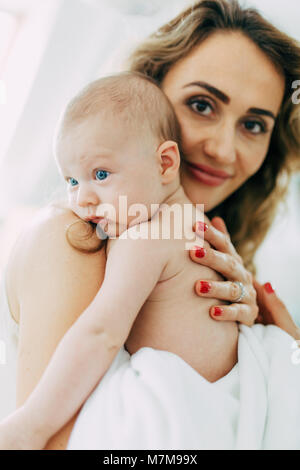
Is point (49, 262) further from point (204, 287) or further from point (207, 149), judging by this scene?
point (207, 149)

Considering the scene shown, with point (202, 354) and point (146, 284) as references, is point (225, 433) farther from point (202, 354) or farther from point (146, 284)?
point (146, 284)

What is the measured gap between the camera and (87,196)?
0.84m

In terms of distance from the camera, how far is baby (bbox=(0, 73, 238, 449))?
0.75 meters

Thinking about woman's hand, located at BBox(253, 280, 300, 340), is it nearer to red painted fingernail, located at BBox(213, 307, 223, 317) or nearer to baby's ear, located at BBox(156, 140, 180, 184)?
red painted fingernail, located at BBox(213, 307, 223, 317)

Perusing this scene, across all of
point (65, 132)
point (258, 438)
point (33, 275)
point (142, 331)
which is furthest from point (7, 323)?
point (258, 438)

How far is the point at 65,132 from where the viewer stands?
847 millimetres

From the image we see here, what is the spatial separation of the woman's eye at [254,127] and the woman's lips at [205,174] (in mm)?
147

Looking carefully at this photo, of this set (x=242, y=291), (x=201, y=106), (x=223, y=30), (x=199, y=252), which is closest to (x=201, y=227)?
(x=199, y=252)

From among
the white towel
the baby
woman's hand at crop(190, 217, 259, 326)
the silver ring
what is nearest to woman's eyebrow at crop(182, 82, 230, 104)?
the baby

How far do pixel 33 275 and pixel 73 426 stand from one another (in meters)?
0.29

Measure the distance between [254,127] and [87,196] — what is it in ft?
2.09

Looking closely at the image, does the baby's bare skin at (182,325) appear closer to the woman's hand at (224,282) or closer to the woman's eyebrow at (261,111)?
the woman's hand at (224,282)

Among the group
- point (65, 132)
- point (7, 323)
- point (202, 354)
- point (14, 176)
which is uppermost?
point (65, 132)

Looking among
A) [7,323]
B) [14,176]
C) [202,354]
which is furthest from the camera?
[14,176]
